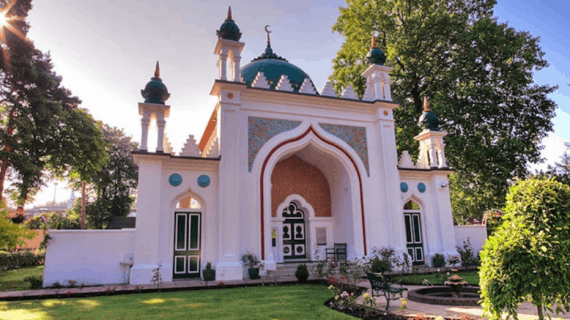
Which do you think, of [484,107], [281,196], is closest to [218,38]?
[281,196]

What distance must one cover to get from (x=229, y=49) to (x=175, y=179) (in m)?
4.84

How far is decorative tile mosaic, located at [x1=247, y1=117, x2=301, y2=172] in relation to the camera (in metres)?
12.1

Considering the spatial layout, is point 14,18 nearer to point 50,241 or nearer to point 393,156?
point 50,241

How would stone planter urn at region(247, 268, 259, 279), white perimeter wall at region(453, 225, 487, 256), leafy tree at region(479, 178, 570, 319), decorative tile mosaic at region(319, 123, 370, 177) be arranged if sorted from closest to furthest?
leafy tree at region(479, 178, 570, 319)
stone planter urn at region(247, 268, 259, 279)
decorative tile mosaic at region(319, 123, 370, 177)
white perimeter wall at region(453, 225, 487, 256)

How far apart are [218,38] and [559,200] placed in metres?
10.8

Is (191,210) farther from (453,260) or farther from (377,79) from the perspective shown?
(453,260)

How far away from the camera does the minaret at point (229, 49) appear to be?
Answer: 1223 centimetres

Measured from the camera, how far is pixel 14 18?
16203 millimetres

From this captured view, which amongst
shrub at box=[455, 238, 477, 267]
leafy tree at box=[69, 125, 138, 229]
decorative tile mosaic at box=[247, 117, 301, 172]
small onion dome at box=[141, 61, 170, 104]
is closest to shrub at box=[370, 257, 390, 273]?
shrub at box=[455, 238, 477, 267]

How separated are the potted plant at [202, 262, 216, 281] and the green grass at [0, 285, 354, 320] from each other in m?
1.38

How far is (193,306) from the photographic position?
277 inches

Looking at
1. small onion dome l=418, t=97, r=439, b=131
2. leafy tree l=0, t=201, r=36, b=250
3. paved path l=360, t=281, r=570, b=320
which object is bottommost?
paved path l=360, t=281, r=570, b=320

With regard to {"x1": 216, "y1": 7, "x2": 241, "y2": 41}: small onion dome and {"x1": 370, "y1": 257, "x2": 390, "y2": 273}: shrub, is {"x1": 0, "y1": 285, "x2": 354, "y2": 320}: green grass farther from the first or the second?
{"x1": 216, "y1": 7, "x2": 241, "y2": 41}: small onion dome

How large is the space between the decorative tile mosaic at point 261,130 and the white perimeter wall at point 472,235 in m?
8.14
